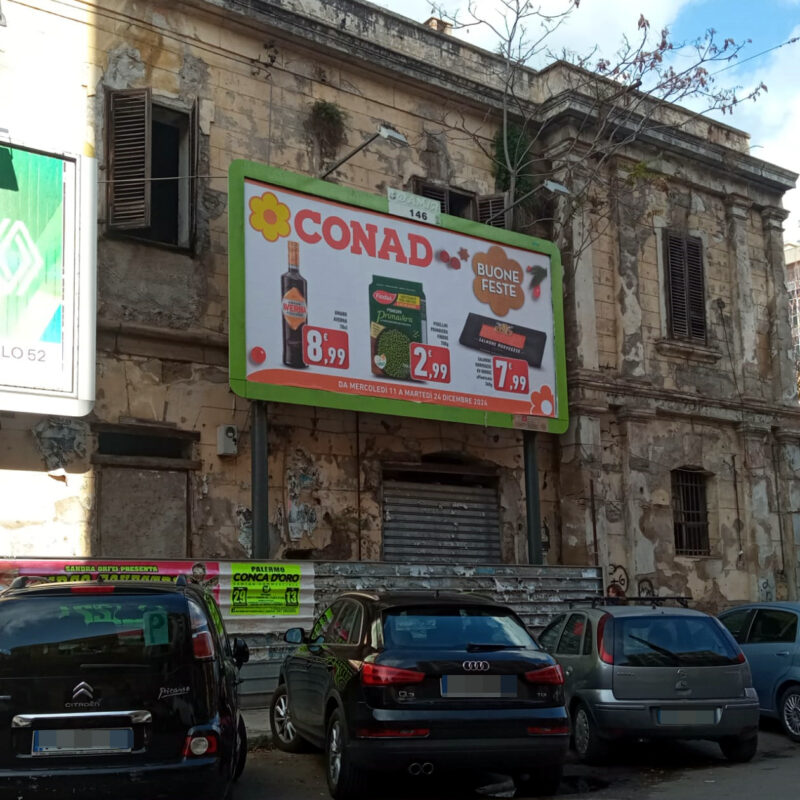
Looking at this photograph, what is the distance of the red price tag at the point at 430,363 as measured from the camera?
46.0 ft

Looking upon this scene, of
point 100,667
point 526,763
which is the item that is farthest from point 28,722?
point 526,763

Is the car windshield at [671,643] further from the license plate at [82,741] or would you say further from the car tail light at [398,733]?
the license plate at [82,741]

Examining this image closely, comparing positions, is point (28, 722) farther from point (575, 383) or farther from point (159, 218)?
point (575, 383)

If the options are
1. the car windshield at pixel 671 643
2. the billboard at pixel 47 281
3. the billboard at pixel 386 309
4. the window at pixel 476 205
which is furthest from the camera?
the window at pixel 476 205

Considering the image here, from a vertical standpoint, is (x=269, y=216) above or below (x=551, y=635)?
above

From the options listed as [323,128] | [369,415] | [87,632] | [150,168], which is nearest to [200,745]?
[87,632]

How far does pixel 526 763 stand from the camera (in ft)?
23.1

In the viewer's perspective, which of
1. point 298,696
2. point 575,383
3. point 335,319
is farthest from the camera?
point 575,383

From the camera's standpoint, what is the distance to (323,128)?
50.3 feet

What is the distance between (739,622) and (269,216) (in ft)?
24.3

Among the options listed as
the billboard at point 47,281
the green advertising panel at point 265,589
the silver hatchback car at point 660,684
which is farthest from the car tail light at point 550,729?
the billboard at point 47,281

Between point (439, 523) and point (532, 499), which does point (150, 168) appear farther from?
point (532, 499)

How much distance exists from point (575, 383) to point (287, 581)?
7.00 metres

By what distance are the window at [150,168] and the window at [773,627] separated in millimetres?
8501
